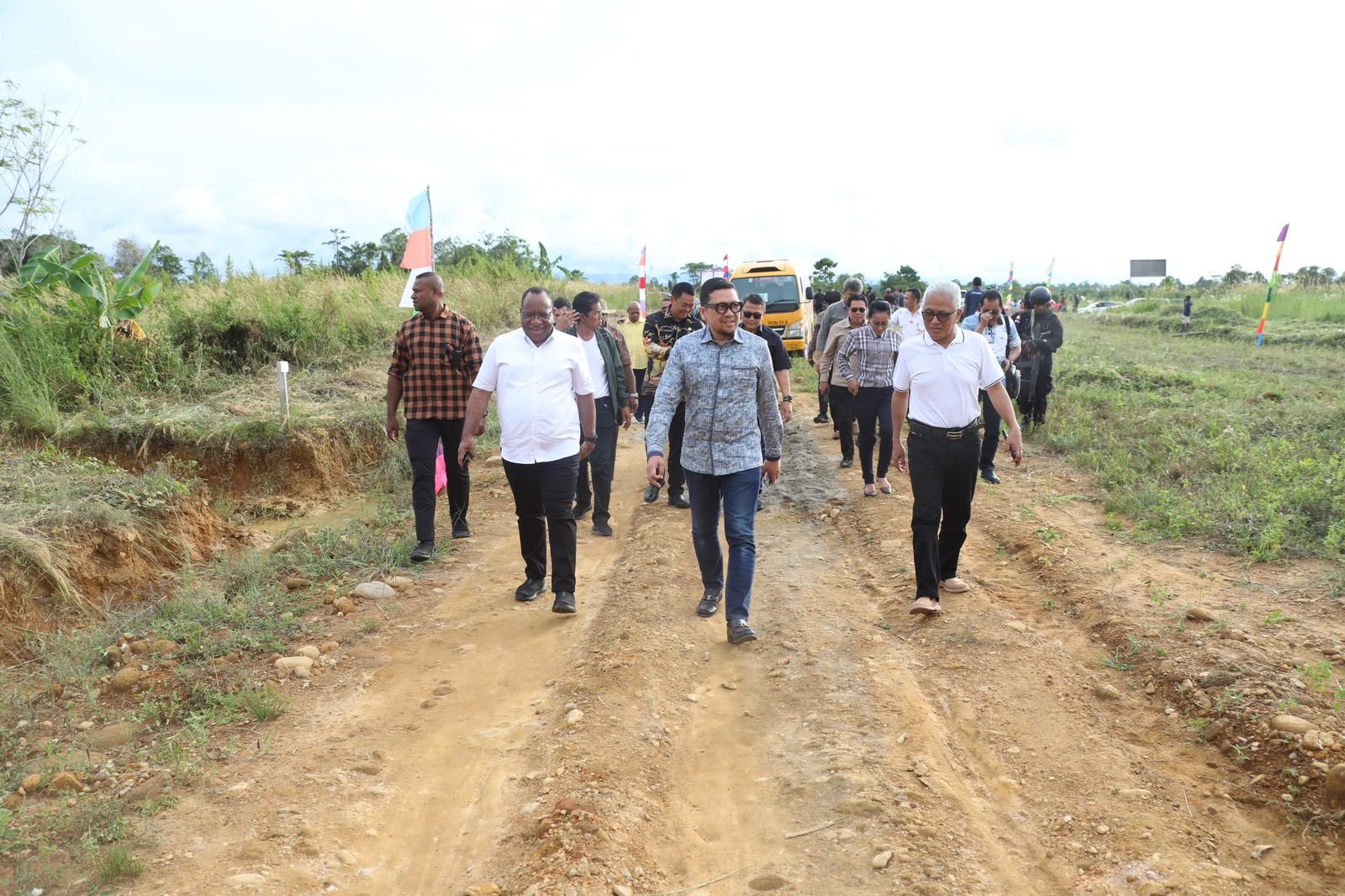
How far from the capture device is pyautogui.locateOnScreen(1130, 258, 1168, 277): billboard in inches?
1582

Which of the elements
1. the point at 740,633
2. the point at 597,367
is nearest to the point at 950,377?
the point at 740,633

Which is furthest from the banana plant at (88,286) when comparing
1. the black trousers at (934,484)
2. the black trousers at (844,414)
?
the black trousers at (934,484)

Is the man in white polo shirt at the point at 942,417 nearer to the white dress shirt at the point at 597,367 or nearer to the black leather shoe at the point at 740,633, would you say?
the black leather shoe at the point at 740,633

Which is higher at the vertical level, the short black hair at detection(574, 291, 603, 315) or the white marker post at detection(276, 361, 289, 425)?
the short black hair at detection(574, 291, 603, 315)

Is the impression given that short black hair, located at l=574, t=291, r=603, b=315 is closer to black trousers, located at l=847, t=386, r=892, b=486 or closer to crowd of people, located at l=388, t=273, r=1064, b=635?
crowd of people, located at l=388, t=273, r=1064, b=635

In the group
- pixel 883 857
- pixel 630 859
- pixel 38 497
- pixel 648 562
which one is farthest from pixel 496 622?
pixel 38 497

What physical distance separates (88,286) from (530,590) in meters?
6.84

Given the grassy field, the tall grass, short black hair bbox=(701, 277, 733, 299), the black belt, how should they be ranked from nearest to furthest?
1. short black hair bbox=(701, 277, 733, 299)
2. the black belt
3. the grassy field
4. the tall grass

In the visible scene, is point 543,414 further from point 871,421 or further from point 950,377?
point 871,421

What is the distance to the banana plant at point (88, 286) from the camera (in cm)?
925

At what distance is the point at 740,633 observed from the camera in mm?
4871

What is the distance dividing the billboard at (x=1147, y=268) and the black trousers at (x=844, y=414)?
37271mm

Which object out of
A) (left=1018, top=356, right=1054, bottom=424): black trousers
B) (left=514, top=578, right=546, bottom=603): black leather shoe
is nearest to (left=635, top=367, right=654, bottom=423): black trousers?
(left=514, top=578, right=546, bottom=603): black leather shoe

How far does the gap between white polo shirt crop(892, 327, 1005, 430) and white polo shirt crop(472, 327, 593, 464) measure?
6.77ft
